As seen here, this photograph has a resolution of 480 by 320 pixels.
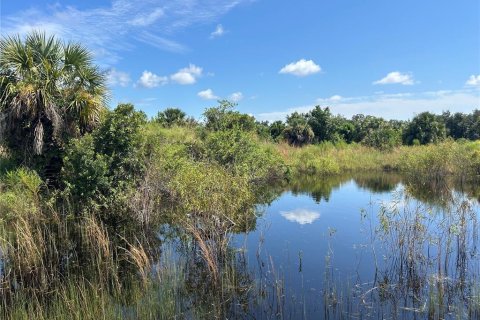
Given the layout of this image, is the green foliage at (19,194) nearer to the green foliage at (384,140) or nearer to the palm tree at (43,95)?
the palm tree at (43,95)

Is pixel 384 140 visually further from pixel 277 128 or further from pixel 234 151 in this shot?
pixel 234 151

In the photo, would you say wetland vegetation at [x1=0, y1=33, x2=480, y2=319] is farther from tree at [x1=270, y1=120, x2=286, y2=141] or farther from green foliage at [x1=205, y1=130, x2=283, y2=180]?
A: tree at [x1=270, y1=120, x2=286, y2=141]

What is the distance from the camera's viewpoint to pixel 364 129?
42906 mm

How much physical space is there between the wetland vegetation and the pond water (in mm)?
36

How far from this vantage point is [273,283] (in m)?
7.23

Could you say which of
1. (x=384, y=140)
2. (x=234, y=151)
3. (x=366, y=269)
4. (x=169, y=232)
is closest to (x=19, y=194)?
(x=169, y=232)

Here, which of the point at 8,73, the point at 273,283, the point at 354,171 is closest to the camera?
the point at 273,283

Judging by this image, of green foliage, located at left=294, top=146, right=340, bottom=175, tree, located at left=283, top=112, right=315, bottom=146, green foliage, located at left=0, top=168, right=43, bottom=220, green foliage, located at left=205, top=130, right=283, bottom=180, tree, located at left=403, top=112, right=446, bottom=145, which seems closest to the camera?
green foliage, located at left=0, top=168, right=43, bottom=220

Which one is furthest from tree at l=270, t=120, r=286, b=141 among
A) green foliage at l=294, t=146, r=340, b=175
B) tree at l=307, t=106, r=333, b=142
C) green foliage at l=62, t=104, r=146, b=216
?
green foliage at l=62, t=104, r=146, b=216

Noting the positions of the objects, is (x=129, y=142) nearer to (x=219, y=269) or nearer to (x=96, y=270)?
(x=96, y=270)

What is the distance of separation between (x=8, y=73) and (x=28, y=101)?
1.39m

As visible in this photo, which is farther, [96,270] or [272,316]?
[96,270]

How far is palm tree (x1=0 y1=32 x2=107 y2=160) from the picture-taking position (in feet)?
36.3

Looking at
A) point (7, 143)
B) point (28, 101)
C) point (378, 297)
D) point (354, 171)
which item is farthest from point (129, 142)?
point (354, 171)
